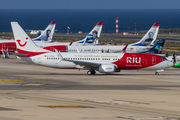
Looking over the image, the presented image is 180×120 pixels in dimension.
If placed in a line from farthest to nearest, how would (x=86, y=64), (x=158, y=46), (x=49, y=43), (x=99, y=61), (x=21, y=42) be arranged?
1. (x=49, y=43)
2. (x=158, y=46)
3. (x=21, y=42)
4. (x=99, y=61)
5. (x=86, y=64)

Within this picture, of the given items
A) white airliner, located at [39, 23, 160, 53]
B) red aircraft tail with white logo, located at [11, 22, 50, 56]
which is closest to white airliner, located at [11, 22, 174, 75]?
red aircraft tail with white logo, located at [11, 22, 50, 56]

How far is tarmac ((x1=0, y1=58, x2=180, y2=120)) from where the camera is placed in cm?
2683

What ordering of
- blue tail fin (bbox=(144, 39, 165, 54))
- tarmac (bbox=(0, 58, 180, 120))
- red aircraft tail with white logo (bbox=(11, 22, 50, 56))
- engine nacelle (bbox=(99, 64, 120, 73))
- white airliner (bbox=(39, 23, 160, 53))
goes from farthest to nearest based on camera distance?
white airliner (bbox=(39, 23, 160, 53)), blue tail fin (bbox=(144, 39, 165, 54)), red aircraft tail with white logo (bbox=(11, 22, 50, 56)), engine nacelle (bbox=(99, 64, 120, 73)), tarmac (bbox=(0, 58, 180, 120))

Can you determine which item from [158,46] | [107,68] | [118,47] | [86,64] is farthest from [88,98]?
[118,47]

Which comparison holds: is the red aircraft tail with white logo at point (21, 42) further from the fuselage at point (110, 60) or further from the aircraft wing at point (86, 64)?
the aircraft wing at point (86, 64)

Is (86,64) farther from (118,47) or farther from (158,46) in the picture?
(118,47)

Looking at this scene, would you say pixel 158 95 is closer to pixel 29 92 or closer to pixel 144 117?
pixel 144 117

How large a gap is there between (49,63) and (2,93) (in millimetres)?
18262

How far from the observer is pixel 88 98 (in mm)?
34531

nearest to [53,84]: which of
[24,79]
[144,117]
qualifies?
[24,79]

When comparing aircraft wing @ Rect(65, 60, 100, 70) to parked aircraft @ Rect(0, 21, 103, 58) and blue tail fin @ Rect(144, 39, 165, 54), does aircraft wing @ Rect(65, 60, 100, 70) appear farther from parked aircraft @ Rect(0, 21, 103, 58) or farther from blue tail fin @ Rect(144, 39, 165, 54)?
parked aircraft @ Rect(0, 21, 103, 58)

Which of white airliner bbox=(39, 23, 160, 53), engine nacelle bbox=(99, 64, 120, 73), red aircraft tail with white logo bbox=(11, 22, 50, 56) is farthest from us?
white airliner bbox=(39, 23, 160, 53)

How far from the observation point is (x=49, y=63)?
5488cm

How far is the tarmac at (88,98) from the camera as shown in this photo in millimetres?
26828
